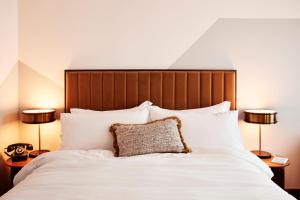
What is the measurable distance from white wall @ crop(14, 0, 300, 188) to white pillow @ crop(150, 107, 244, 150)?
564 millimetres

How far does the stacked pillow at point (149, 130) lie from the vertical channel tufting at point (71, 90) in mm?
258

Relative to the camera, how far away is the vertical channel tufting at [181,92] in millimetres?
3166

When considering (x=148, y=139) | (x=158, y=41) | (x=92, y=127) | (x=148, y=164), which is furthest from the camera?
(x=158, y=41)

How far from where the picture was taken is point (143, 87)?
3168 mm

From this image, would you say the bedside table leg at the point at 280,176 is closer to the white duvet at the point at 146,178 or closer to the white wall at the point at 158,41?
the white duvet at the point at 146,178

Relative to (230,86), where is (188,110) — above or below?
below

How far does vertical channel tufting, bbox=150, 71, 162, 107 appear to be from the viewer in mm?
3166

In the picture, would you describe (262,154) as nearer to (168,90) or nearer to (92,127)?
(168,90)

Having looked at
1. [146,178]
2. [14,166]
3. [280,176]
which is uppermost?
[146,178]

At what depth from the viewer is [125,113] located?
2.86 meters

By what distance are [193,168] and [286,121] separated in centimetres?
170

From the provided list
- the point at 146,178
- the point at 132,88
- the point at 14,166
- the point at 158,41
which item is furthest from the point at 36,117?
the point at 146,178

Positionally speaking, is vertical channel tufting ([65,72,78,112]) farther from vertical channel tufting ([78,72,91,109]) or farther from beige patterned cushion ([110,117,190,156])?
beige patterned cushion ([110,117,190,156])

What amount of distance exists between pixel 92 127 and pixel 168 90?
899 millimetres
